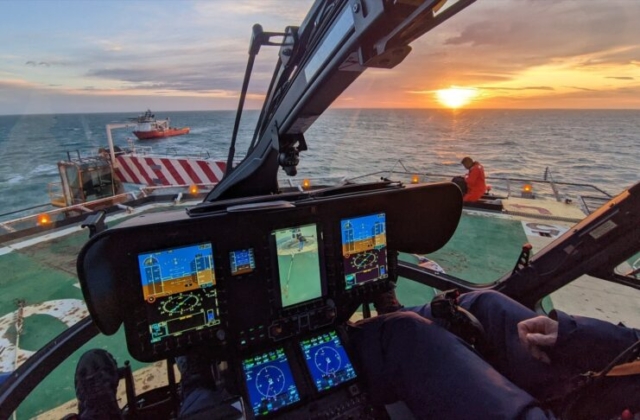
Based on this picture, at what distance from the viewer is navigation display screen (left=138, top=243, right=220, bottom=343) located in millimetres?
1565

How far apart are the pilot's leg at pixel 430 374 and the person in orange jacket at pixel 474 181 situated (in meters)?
4.25

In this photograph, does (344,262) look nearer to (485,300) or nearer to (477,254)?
(485,300)

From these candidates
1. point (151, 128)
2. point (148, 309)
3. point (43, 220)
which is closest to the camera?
point (148, 309)

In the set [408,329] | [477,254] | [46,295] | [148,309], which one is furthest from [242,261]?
[477,254]

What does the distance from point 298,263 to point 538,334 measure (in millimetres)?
1079

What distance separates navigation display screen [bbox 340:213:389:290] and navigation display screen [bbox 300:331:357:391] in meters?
0.34

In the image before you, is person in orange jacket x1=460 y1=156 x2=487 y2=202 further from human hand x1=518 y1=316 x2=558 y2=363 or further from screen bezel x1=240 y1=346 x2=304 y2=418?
screen bezel x1=240 y1=346 x2=304 y2=418

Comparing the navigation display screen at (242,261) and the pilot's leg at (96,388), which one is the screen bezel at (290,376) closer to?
the navigation display screen at (242,261)

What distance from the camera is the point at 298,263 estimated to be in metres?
1.83

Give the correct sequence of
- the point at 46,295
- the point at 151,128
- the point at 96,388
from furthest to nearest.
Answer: the point at 151,128 < the point at 46,295 < the point at 96,388

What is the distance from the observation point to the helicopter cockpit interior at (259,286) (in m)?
1.55

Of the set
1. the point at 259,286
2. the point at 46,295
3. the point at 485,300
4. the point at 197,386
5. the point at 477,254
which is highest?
the point at 259,286

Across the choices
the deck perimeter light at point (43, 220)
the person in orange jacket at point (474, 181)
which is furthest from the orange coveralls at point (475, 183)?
the deck perimeter light at point (43, 220)

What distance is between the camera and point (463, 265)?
153 inches
